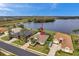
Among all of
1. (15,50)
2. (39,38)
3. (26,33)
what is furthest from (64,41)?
(15,50)

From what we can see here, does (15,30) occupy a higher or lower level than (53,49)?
higher

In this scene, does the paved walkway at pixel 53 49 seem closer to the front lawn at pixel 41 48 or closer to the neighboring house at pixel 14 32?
the front lawn at pixel 41 48

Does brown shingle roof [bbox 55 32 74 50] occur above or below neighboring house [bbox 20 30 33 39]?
below

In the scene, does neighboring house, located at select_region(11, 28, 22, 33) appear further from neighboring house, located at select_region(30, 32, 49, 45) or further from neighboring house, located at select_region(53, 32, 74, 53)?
neighboring house, located at select_region(53, 32, 74, 53)

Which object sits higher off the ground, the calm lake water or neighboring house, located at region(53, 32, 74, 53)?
the calm lake water

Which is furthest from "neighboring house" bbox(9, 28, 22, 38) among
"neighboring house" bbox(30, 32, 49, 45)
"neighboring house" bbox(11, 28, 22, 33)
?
"neighboring house" bbox(30, 32, 49, 45)

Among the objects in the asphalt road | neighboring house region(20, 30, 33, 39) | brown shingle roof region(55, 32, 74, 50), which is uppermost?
neighboring house region(20, 30, 33, 39)

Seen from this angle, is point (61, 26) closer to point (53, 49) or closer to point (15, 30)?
point (53, 49)

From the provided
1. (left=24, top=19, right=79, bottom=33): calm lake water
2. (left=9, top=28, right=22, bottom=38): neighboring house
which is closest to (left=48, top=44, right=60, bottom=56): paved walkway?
(left=24, top=19, right=79, bottom=33): calm lake water

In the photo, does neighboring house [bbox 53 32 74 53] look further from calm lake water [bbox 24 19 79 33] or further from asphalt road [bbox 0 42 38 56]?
asphalt road [bbox 0 42 38 56]

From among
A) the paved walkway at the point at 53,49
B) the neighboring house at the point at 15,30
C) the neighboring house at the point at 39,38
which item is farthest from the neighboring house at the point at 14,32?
the paved walkway at the point at 53,49
